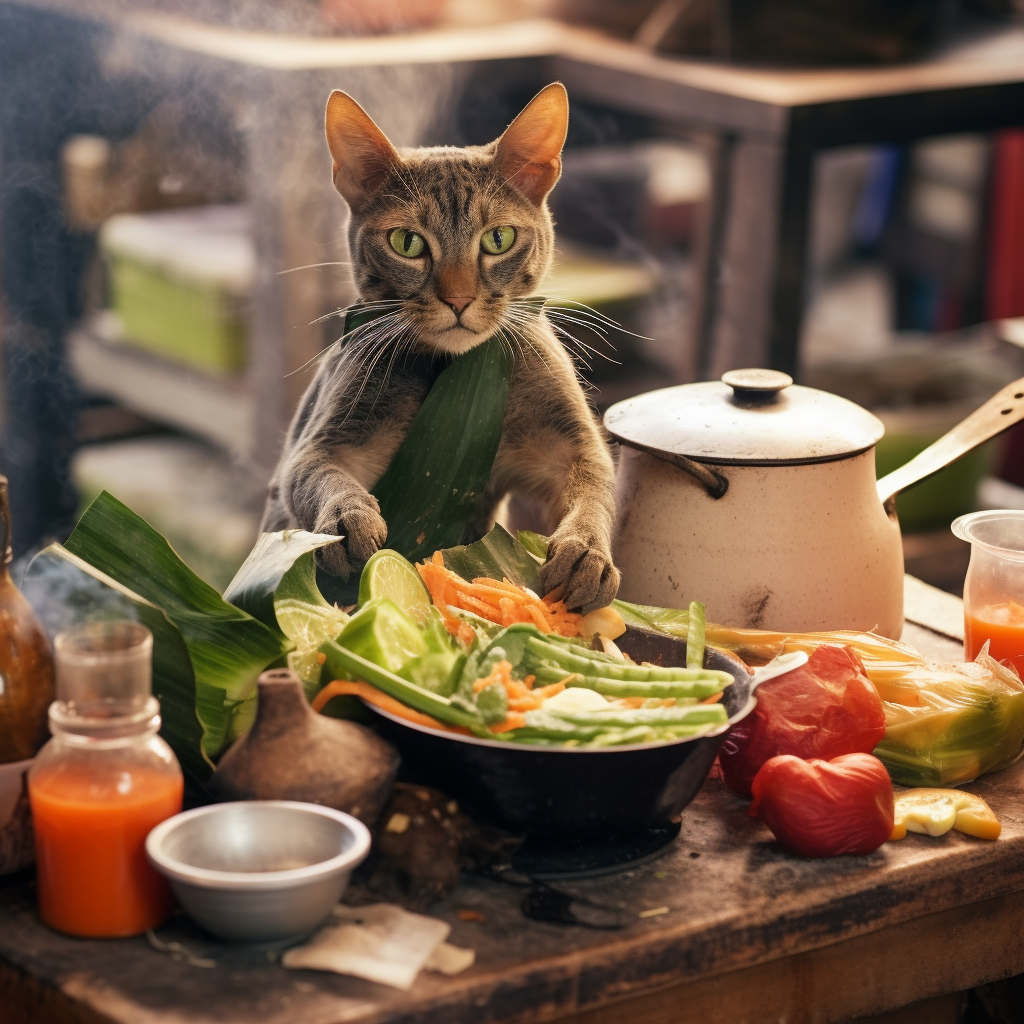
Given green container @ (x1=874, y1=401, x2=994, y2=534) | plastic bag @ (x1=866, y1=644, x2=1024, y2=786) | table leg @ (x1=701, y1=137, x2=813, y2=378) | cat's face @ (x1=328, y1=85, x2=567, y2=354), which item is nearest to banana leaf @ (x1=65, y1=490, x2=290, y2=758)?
cat's face @ (x1=328, y1=85, x2=567, y2=354)

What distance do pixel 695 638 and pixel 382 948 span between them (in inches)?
19.8

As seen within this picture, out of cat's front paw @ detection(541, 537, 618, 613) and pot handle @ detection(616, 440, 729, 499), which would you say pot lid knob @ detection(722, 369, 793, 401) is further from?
cat's front paw @ detection(541, 537, 618, 613)

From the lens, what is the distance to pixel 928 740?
1541 mm

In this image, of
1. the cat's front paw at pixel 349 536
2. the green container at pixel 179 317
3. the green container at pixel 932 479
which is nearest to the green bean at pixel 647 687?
the cat's front paw at pixel 349 536

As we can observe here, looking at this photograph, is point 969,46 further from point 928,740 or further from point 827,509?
point 928,740

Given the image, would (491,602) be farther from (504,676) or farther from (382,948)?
(382,948)

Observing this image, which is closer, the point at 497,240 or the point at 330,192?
the point at 497,240

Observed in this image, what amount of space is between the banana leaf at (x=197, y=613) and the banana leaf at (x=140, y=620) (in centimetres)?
2

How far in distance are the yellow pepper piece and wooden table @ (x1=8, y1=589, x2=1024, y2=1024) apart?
1 centimetres

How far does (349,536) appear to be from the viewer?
1.64 m

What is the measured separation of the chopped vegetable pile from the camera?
1295 mm

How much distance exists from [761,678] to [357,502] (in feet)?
1.74

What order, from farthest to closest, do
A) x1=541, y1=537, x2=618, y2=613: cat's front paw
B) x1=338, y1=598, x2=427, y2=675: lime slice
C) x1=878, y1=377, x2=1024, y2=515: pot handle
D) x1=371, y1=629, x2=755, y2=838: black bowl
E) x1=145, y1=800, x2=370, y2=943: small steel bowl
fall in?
x1=878, y1=377, x2=1024, y2=515: pot handle → x1=541, y1=537, x2=618, y2=613: cat's front paw → x1=338, y1=598, x2=427, y2=675: lime slice → x1=371, y1=629, x2=755, y2=838: black bowl → x1=145, y1=800, x2=370, y2=943: small steel bowl

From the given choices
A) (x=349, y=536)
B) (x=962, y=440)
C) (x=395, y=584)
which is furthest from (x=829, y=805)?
(x=962, y=440)
